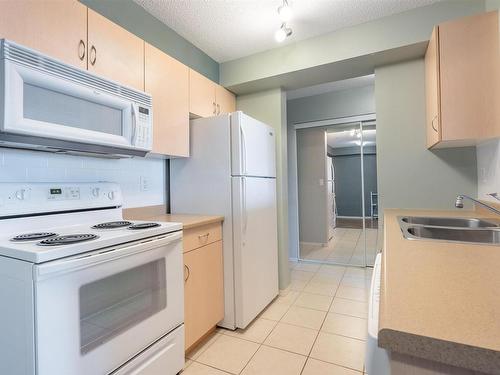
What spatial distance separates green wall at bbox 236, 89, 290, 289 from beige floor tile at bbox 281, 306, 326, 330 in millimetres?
455

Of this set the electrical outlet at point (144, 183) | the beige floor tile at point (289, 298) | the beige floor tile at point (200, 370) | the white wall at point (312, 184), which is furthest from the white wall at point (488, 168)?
the electrical outlet at point (144, 183)

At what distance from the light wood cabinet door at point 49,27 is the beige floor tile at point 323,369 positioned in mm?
2170

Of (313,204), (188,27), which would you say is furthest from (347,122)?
(188,27)

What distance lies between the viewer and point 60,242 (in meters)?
1.04

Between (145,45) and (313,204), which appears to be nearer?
(145,45)

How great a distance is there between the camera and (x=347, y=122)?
3.75m

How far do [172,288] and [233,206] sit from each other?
744 millimetres

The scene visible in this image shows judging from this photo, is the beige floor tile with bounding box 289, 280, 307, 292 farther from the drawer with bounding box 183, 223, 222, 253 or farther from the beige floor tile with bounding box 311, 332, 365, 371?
the drawer with bounding box 183, 223, 222, 253

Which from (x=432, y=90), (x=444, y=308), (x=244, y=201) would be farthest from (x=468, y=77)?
(x=444, y=308)

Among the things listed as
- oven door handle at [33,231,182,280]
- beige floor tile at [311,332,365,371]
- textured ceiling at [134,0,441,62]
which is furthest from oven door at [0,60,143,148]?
beige floor tile at [311,332,365,371]

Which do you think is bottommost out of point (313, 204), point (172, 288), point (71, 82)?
point (172, 288)

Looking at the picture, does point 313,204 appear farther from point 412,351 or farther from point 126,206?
point 412,351

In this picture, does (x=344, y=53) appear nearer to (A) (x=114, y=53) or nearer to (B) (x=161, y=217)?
(A) (x=114, y=53)

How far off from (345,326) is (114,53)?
250 centimetres
